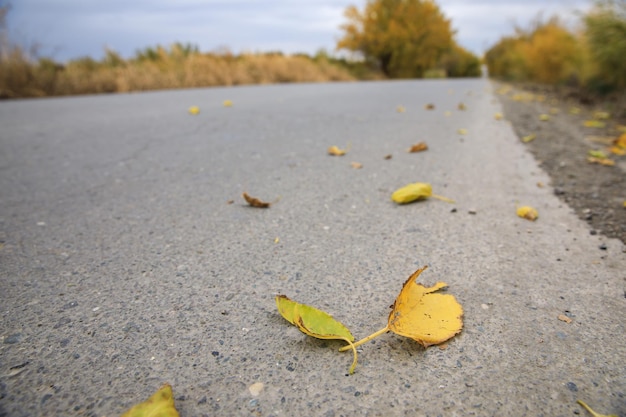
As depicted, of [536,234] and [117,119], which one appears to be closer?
[536,234]

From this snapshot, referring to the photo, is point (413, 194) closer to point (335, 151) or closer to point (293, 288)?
point (293, 288)

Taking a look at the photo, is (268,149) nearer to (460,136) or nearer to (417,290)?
(460,136)

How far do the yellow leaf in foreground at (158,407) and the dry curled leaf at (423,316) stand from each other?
0.36 meters

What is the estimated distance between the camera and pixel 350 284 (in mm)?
1163

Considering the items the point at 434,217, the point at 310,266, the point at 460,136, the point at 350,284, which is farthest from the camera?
the point at 460,136

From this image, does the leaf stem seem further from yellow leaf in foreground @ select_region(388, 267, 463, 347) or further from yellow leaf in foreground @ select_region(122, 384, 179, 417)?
yellow leaf in foreground @ select_region(122, 384, 179, 417)

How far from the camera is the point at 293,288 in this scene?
1147 mm

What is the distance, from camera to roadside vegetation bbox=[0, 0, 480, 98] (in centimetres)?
888

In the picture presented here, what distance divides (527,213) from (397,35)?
1024 inches

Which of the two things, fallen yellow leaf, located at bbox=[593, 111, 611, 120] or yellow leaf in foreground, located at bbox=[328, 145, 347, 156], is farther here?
fallen yellow leaf, located at bbox=[593, 111, 611, 120]

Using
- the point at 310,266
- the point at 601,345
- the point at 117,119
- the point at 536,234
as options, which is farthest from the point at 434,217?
the point at 117,119

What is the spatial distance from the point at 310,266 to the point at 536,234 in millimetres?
839

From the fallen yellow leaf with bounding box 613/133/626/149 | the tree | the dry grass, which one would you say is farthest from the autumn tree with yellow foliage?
the fallen yellow leaf with bounding box 613/133/626/149

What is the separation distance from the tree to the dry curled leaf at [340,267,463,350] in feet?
86.8
